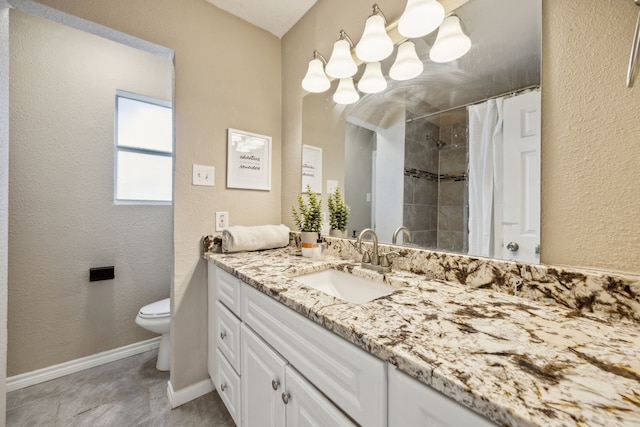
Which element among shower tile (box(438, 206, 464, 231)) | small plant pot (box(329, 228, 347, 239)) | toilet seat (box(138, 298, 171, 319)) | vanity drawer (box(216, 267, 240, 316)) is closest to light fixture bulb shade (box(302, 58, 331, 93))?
small plant pot (box(329, 228, 347, 239))

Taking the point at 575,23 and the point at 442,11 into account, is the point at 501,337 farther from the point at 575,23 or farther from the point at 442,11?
the point at 442,11

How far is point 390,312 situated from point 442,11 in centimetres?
105

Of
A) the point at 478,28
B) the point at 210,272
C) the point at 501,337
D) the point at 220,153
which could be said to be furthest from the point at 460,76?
the point at 210,272

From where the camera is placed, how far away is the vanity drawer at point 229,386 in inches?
43.9

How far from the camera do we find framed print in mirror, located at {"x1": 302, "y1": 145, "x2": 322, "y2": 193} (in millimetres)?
1641

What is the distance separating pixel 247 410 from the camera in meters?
1.03

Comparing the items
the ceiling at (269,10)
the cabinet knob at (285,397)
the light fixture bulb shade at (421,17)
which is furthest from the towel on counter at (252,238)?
the ceiling at (269,10)

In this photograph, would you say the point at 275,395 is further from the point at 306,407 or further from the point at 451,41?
the point at 451,41

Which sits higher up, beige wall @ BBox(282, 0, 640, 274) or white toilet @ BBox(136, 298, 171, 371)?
beige wall @ BBox(282, 0, 640, 274)

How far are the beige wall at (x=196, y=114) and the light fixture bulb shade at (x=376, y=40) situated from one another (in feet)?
2.99

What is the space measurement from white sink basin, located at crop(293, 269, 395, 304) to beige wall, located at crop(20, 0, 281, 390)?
0.77 m

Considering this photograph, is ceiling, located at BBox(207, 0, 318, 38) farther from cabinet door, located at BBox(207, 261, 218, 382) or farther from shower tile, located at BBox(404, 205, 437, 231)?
cabinet door, located at BBox(207, 261, 218, 382)

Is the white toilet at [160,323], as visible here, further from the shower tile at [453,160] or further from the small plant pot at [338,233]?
the shower tile at [453,160]

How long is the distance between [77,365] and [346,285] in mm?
2000
